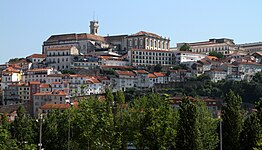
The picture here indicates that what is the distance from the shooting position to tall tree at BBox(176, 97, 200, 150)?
113ft

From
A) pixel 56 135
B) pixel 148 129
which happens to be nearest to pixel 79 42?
pixel 56 135

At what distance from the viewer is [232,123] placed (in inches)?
1512

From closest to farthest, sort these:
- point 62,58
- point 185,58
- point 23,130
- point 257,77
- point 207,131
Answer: point 207,131 → point 23,130 → point 257,77 → point 62,58 → point 185,58

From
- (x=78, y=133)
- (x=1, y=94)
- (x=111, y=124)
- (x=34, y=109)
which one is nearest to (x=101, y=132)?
(x=111, y=124)

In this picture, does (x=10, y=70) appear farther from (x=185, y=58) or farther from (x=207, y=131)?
(x=207, y=131)

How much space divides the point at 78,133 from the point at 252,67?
63.1 meters

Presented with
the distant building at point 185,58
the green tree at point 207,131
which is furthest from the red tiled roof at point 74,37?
the green tree at point 207,131

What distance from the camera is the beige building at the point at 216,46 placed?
403 ft

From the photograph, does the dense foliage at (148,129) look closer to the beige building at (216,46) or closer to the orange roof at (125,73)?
the orange roof at (125,73)

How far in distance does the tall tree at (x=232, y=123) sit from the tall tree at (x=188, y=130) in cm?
404

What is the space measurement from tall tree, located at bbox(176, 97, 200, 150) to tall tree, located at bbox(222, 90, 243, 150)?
404cm

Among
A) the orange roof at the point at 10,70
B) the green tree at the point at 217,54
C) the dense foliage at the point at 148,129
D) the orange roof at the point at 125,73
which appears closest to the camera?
the dense foliage at the point at 148,129

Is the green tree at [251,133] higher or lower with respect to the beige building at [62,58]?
lower

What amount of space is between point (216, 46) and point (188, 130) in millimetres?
91314
